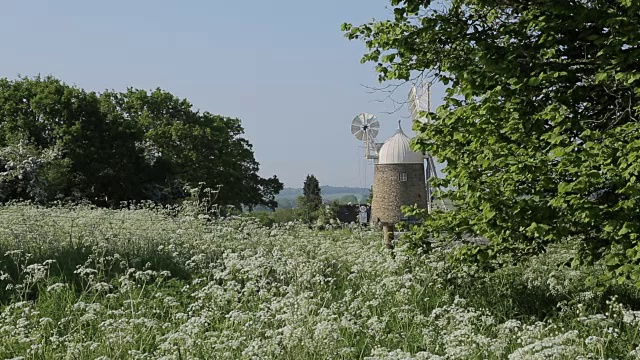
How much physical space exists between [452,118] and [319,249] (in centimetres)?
363

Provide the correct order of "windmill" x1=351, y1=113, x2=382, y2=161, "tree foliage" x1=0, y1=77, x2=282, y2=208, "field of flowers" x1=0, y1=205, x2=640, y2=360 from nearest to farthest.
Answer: "field of flowers" x1=0, y1=205, x2=640, y2=360, "tree foliage" x1=0, y1=77, x2=282, y2=208, "windmill" x1=351, y1=113, x2=382, y2=161

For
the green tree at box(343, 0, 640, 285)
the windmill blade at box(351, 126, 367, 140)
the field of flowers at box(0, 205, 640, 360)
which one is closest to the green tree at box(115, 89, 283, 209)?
the windmill blade at box(351, 126, 367, 140)

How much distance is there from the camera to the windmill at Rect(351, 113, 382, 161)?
50.3 metres

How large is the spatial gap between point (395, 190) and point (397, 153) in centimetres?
246

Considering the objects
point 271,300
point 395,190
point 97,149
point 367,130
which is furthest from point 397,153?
point 271,300

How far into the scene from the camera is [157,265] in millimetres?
10875

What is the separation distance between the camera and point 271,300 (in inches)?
316

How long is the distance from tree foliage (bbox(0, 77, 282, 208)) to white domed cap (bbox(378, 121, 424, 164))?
32.0 feet

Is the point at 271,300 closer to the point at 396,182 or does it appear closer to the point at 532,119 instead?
the point at 532,119

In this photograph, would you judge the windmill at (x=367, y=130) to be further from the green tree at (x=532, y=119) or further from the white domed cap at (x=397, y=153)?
the green tree at (x=532, y=119)

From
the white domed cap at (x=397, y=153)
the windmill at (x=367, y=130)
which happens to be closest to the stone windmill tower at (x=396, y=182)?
the white domed cap at (x=397, y=153)

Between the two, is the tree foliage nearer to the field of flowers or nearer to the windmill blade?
the windmill blade

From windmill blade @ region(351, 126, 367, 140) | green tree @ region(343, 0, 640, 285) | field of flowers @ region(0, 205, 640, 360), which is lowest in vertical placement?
field of flowers @ region(0, 205, 640, 360)

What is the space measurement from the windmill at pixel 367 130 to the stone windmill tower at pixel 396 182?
3471 millimetres
